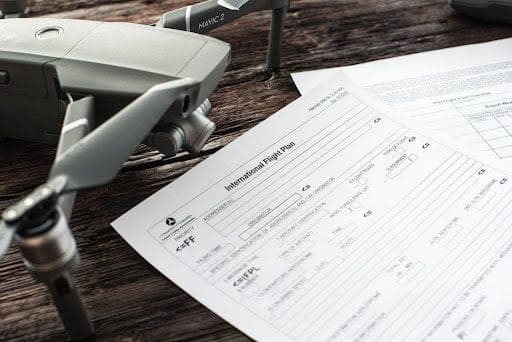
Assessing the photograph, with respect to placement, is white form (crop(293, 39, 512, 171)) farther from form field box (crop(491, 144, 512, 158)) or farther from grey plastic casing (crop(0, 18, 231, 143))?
grey plastic casing (crop(0, 18, 231, 143))

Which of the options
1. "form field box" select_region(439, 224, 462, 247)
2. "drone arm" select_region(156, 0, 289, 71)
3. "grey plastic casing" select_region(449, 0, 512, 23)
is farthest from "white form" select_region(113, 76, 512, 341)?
"grey plastic casing" select_region(449, 0, 512, 23)

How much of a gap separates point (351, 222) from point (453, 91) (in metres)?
0.23

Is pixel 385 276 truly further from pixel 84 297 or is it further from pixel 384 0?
pixel 384 0

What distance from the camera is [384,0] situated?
29.6 inches

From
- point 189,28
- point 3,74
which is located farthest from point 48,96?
point 189,28

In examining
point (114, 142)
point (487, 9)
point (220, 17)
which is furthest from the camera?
point (487, 9)

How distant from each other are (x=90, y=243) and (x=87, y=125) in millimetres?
98

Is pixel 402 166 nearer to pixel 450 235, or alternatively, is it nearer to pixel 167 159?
pixel 450 235

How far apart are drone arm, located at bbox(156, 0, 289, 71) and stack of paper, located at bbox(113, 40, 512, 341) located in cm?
7

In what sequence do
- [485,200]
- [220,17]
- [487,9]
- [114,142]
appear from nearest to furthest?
[114,142] → [485,200] → [220,17] → [487,9]

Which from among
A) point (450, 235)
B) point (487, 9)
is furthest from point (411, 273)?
point (487, 9)

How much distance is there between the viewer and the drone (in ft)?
1.19

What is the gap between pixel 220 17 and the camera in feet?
1.95

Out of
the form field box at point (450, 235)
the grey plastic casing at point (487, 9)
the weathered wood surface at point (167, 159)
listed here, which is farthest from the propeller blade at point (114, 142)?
the grey plastic casing at point (487, 9)
